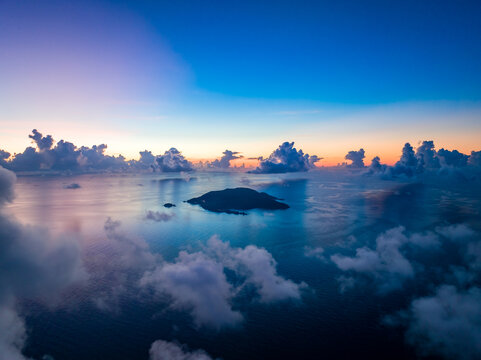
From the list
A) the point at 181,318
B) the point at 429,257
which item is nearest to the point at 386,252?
the point at 429,257

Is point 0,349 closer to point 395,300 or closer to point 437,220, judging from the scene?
point 395,300

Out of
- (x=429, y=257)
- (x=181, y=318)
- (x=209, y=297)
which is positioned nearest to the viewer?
(x=181, y=318)

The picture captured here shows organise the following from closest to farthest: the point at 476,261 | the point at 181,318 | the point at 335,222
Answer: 1. the point at 181,318
2. the point at 476,261
3. the point at 335,222

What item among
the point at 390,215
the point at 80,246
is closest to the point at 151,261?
the point at 80,246

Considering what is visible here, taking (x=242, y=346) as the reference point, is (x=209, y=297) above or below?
above

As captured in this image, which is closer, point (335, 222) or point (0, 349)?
point (0, 349)

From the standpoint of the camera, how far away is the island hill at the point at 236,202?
154m

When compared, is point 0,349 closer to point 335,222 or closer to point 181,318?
point 181,318

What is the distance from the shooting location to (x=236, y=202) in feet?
533

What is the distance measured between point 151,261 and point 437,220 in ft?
431

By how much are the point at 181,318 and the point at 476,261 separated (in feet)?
246

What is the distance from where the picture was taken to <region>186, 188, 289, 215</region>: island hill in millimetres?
153750

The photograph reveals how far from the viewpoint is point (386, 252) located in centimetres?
6906

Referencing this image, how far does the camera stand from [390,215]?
132 meters
